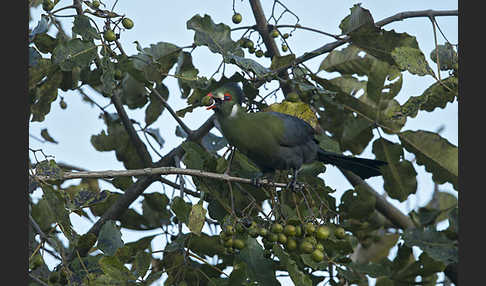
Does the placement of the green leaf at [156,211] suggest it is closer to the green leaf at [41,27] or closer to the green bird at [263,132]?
the green bird at [263,132]

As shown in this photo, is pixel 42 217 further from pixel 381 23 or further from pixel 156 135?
pixel 381 23

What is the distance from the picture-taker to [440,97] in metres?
2.80

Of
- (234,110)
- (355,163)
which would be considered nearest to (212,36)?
(234,110)

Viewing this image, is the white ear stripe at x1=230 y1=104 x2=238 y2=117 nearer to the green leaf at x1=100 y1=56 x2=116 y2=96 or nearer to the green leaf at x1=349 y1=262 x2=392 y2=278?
the green leaf at x1=100 y1=56 x2=116 y2=96

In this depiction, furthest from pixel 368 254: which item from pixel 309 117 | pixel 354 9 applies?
pixel 354 9

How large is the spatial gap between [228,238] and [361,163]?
1076 mm

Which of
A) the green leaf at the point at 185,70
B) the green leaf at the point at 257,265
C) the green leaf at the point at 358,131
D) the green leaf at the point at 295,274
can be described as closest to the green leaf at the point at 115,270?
the green leaf at the point at 257,265

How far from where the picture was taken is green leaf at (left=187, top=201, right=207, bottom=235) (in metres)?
2.28

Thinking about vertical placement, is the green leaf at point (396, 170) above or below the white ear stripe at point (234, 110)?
below

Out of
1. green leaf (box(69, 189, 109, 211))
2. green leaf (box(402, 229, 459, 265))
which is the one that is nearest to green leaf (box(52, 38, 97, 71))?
green leaf (box(69, 189, 109, 211))

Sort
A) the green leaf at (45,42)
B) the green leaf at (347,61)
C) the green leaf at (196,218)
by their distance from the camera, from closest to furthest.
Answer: the green leaf at (196,218)
the green leaf at (45,42)
the green leaf at (347,61)

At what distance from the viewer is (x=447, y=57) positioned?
8.96 feet

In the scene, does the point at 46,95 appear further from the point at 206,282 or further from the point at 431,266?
the point at 431,266

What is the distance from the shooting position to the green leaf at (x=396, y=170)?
9.82 feet
